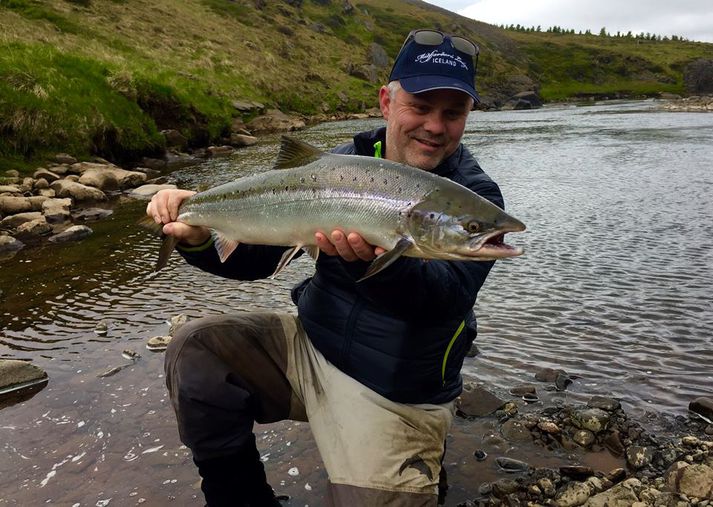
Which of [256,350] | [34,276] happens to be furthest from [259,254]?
[34,276]

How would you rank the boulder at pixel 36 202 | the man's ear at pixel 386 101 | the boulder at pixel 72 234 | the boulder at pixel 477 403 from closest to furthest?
the man's ear at pixel 386 101 < the boulder at pixel 477 403 < the boulder at pixel 72 234 < the boulder at pixel 36 202

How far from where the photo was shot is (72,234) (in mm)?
12648

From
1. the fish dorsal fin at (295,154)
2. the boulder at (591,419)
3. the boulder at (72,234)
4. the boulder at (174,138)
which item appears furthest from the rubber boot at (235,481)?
the boulder at (174,138)

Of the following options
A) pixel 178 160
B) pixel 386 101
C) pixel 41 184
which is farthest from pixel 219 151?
pixel 386 101

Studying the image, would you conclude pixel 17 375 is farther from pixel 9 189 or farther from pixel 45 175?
pixel 45 175

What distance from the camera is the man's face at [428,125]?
446 cm

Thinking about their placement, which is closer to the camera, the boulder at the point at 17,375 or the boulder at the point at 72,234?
the boulder at the point at 17,375

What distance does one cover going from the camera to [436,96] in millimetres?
4461

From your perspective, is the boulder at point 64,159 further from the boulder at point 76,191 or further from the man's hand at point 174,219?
the man's hand at point 174,219

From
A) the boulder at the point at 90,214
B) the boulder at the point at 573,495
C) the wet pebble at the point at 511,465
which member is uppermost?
the boulder at the point at 573,495

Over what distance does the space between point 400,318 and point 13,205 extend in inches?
542

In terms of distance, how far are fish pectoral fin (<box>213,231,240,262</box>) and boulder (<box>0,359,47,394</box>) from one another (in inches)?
134

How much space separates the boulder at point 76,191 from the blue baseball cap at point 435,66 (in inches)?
571

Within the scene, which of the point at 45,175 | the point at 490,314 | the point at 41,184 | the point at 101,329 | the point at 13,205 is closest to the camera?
the point at 101,329
